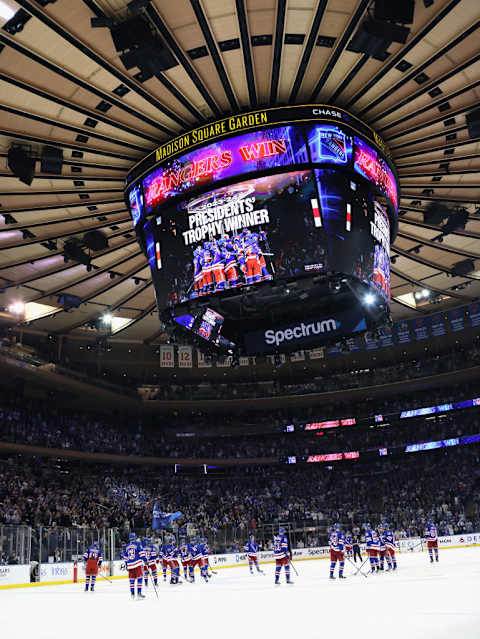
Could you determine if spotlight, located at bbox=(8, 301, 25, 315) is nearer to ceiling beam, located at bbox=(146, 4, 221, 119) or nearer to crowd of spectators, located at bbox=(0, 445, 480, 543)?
crowd of spectators, located at bbox=(0, 445, 480, 543)

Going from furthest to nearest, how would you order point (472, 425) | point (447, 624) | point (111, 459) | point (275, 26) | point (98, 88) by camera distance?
point (472, 425) → point (111, 459) → point (98, 88) → point (275, 26) → point (447, 624)

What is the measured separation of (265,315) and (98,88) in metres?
8.06

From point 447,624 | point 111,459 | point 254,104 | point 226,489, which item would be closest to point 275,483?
point 226,489

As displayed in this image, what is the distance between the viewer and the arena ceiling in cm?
1211

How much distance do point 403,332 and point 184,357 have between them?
15.0 m

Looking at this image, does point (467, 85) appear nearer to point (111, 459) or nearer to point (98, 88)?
point (98, 88)

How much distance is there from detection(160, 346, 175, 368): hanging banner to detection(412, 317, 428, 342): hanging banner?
16.2 m

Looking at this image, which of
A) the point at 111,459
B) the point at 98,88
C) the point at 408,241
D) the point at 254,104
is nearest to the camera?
the point at 98,88

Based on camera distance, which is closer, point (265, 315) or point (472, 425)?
point (265, 315)

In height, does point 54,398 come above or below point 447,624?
above

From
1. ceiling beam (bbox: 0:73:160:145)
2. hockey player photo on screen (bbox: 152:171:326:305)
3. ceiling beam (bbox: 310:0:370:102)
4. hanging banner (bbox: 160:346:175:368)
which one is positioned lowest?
hockey player photo on screen (bbox: 152:171:326:305)

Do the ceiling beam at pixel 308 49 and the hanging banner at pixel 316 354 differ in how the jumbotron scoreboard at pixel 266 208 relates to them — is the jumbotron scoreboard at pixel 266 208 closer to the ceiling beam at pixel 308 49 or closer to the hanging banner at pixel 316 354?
the ceiling beam at pixel 308 49

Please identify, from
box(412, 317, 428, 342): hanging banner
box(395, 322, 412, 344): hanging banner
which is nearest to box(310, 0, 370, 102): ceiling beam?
box(412, 317, 428, 342): hanging banner

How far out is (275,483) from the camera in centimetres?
4706
